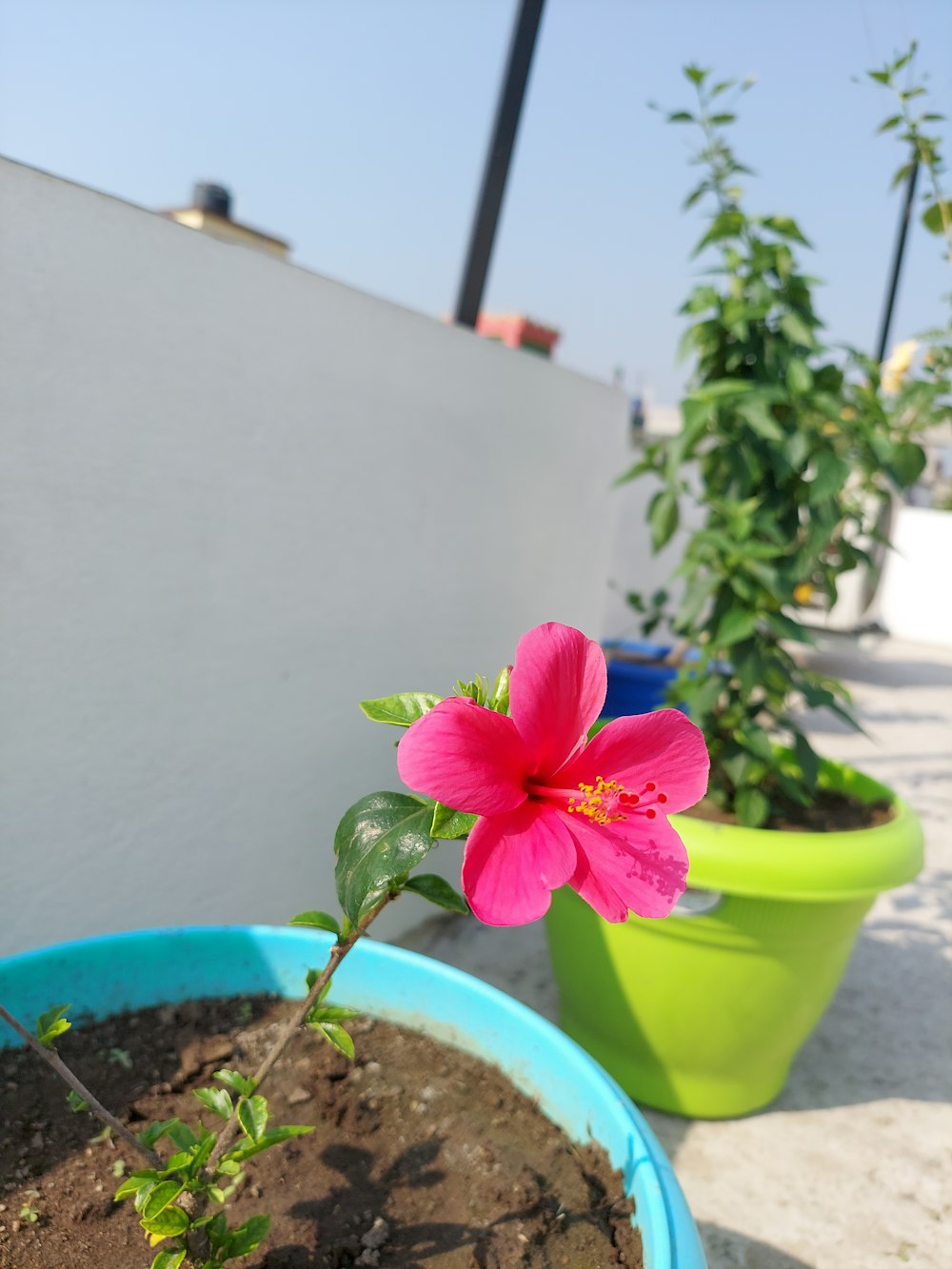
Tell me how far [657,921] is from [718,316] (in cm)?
105

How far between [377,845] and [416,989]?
1.43ft

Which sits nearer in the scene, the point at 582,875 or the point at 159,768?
the point at 582,875

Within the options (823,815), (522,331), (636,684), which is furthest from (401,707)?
(522,331)

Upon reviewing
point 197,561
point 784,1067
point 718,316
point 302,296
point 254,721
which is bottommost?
point 784,1067

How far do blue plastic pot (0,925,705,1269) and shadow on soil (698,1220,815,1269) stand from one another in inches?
23.8

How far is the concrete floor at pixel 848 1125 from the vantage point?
138 cm

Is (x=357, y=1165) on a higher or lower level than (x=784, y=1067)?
higher

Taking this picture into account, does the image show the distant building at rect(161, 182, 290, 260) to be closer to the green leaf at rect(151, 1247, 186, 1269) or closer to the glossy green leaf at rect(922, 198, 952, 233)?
the glossy green leaf at rect(922, 198, 952, 233)

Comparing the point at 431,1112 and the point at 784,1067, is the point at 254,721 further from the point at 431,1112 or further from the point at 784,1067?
the point at 784,1067

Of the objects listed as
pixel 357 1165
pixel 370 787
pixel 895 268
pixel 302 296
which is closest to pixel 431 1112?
pixel 357 1165

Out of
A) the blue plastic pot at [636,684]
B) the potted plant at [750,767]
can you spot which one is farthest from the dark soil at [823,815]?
the blue plastic pot at [636,684]

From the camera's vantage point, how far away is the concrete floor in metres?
1.38

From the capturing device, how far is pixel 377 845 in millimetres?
626

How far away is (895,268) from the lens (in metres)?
5.55
